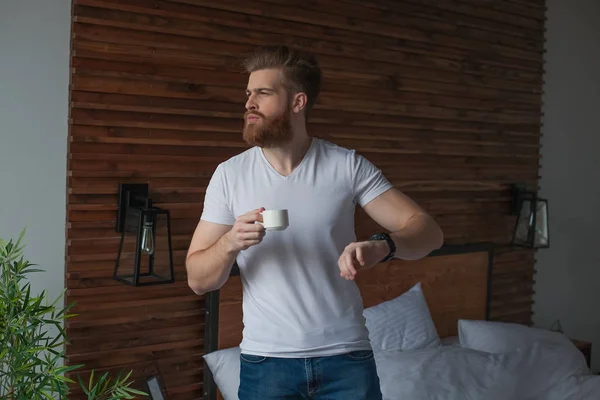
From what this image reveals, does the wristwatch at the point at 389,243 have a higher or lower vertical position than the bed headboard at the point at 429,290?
higher

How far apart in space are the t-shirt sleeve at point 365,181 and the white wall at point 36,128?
3.96 ft

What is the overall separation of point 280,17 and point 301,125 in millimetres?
1256

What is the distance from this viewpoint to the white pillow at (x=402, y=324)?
133 inches

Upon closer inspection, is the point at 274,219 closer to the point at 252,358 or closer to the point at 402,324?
the point at 252,358

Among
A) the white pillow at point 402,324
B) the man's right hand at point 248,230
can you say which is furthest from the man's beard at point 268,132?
the white pillow at point 402,324

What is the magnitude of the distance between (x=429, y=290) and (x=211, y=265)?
6.80 feet

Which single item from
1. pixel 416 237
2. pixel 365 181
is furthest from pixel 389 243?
pixel 365 181

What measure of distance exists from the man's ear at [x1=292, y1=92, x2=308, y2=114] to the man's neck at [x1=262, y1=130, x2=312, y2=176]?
7cm

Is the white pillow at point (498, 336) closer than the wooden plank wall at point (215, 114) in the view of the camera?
No

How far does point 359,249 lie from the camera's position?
5.91 feet

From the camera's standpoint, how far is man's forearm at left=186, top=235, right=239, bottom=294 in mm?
1912

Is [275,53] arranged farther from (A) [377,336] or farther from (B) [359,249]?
(A) [377,336]

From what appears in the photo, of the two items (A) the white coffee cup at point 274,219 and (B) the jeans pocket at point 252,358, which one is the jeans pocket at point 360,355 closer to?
(B) the jeans pocket at point 252,358

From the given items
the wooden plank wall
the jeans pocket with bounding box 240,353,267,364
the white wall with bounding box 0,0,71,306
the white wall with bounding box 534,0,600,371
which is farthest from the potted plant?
the white wall with bounding box 534,0,600,371
